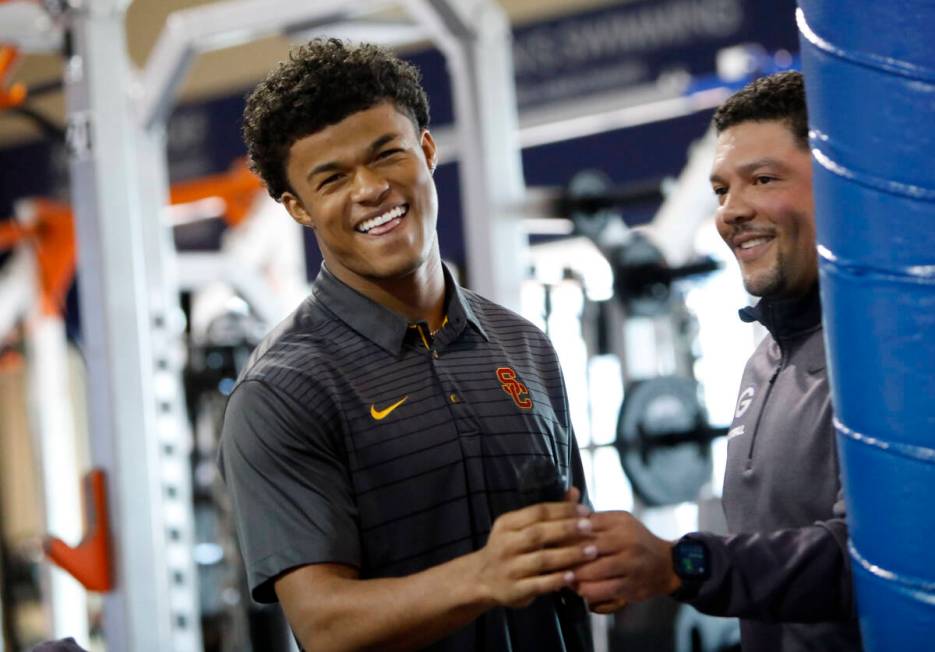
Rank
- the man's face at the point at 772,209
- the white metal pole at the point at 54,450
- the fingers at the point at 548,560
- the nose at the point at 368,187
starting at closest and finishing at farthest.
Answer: the fingers at the point at 548,560, the nose at the point at 368,187, the man's face at the point at 772,209, the white metal pole at the point at 54,450

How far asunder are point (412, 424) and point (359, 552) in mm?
167

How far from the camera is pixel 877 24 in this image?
108 centimetres

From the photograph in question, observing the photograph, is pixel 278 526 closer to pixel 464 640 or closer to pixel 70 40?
pixel 464 640

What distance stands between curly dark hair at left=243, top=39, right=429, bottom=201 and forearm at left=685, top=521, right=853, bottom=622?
678 mm

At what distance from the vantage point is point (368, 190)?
1565 mm

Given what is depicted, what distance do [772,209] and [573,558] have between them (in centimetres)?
61

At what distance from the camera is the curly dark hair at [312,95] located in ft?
5.19

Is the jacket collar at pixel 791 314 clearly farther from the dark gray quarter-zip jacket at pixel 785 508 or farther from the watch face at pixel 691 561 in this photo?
the watch face at pixel 691 561

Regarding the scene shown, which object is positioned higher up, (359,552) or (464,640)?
(359,552)

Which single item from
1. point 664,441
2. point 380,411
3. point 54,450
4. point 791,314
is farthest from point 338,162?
point 54,450

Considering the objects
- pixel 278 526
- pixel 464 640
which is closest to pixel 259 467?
pixel 278 526

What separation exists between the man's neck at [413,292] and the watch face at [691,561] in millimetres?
445

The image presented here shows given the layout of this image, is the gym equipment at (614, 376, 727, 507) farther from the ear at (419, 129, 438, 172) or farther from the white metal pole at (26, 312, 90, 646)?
the white metal pole at (26, 312, 90, 646)

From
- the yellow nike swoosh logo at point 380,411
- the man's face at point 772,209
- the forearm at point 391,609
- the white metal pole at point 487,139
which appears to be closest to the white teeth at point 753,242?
the man's face at point 772,209
